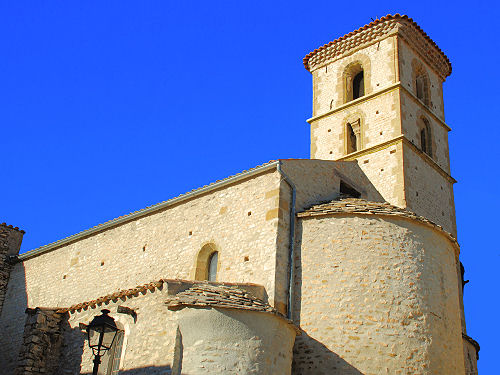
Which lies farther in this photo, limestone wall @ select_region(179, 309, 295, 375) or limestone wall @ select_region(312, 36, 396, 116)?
limestone wall @ select_region(312, 36, 396, 116)

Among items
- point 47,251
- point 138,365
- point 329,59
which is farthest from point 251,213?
point 329,59

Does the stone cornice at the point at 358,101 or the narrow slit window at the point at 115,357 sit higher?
the stone cornice at the point at 358,101

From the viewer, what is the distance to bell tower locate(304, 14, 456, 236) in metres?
19.5

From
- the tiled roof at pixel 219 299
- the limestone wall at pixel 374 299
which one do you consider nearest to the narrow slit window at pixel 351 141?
the limestone wall at pixel 374 299

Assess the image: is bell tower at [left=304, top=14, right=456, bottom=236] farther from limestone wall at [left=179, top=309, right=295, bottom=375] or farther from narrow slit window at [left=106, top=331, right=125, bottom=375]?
narrow slit window at [left=106, top=331, right=125, bottom=375]

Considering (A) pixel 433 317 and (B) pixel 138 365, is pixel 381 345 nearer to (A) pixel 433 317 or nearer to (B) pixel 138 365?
(A) pixel 433 317

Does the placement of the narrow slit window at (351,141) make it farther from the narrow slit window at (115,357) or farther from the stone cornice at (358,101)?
the narrow slit window at (115,357)

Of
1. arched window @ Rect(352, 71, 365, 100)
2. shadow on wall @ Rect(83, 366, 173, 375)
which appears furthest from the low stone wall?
arched window @ Rect(352, 71, 365, 100)

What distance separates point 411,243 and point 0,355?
1243 cm

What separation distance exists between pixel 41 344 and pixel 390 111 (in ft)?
41.7

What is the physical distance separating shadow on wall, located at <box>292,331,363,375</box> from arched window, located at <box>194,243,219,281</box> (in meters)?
2.97

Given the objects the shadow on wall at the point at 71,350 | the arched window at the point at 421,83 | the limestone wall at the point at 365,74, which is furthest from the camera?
the arched window at the point at 421,83

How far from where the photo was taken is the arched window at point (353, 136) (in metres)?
21.0

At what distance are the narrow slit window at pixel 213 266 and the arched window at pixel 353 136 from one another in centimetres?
719
